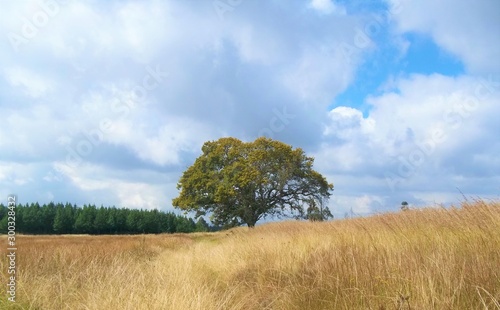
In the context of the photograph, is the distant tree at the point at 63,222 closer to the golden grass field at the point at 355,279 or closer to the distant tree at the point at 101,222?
the distant tree at the point at 101,222

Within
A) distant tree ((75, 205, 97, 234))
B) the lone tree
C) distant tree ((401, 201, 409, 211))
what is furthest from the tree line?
distant tree ((401, 201, 409, 211))

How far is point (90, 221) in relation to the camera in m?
78.3

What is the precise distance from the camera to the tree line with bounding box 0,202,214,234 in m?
76.9

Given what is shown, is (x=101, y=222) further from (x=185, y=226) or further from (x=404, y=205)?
(x=404, y=205)

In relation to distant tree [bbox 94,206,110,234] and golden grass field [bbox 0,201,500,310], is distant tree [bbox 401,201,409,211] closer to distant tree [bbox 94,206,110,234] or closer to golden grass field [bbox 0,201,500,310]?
golden grass field [bbox 0,201,500,310]

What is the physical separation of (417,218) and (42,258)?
7.38 m

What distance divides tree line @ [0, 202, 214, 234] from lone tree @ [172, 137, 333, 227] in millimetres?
45289

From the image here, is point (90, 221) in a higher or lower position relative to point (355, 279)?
higher

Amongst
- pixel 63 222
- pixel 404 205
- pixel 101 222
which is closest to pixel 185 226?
pixel 101 222

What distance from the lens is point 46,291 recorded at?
5.12 m

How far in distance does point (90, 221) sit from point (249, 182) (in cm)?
6079

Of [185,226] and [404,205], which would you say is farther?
[185,226]

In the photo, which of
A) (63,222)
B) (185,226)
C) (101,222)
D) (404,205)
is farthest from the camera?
(185,226)

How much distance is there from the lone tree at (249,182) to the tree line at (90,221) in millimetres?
45289
